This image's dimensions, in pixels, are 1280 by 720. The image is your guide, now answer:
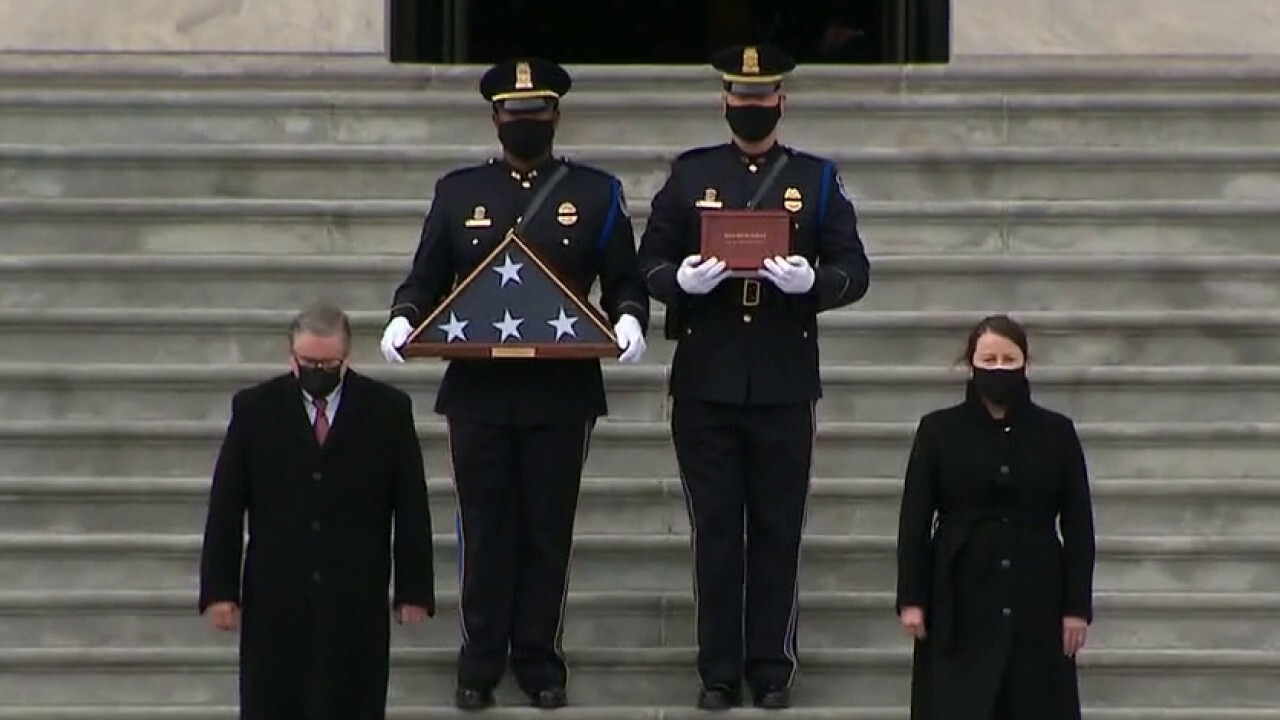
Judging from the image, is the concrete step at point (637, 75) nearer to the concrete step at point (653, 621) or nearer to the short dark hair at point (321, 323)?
the concrete step at point (653, 621)

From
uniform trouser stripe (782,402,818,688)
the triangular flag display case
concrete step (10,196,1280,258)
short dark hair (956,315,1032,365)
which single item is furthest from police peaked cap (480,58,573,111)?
concrete step (10,196,1280,258)

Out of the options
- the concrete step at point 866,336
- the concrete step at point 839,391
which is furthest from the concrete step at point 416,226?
the concrete step at point 839,391

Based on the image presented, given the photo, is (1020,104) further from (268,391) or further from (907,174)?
(268,391)

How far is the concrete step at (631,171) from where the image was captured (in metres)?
12.0

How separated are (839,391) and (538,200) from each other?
1891 mm

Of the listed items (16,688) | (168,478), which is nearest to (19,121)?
(168,478)

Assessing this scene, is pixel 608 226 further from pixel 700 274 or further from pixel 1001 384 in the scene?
pixel 1001 384

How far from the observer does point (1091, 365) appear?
1126 centimetres

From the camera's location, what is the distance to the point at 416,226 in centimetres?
1181

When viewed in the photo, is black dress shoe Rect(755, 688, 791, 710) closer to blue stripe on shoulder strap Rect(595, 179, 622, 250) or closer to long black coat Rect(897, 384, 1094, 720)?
long black coat Rect(897, 384, 1094, 720)

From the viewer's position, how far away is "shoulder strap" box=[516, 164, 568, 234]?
969 cm

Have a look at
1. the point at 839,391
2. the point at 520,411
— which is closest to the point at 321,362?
the point at 520,411

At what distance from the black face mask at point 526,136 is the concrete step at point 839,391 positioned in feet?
5.30

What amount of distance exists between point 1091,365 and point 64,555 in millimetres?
3800
